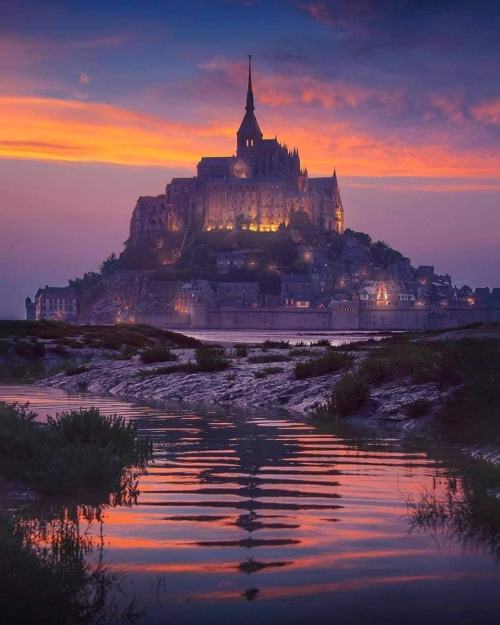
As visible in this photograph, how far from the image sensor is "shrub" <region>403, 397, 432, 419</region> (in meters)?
14.3

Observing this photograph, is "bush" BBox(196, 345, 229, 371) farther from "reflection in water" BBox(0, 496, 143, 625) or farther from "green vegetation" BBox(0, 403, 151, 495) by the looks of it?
"reflection in water" BBox(0, 496, 143, 625)

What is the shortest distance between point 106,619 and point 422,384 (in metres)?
11.3

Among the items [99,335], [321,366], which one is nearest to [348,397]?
[321,366]

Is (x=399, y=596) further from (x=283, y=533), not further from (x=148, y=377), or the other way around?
(x=148, y=377)

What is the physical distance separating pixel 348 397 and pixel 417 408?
5.43 ft

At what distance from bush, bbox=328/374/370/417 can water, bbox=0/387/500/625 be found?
4.28 metres

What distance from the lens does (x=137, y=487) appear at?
883 cm

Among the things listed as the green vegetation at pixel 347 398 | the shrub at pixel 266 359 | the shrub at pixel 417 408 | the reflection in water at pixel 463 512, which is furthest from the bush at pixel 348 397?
the shrub at pixel 266 359

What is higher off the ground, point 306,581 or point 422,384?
point 422,384

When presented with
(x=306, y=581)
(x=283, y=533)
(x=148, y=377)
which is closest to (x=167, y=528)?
(x=283, y=533)

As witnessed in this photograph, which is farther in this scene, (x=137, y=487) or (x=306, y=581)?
(x=137, y=487)

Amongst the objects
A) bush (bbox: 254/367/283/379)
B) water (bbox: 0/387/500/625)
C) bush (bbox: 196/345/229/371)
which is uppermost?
bush (bbox: 196/345/229/371)

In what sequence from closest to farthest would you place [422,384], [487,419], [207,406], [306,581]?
1. [306,581]
2. [487,419]
3. [422,384]
4. [207,406]

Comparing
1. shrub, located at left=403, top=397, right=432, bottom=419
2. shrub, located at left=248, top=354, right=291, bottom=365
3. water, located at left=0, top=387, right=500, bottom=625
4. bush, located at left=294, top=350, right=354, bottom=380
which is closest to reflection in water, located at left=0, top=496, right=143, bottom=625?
water, located at left=0, top=387, right=500, bottom=625
